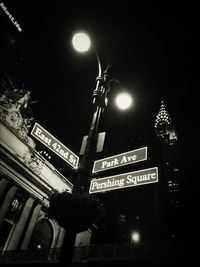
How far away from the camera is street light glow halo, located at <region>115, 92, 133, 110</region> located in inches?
299

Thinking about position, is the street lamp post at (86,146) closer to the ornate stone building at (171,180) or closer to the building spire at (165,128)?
the ornate stone building at (171,180)

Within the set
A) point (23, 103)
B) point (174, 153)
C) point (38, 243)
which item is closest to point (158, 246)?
point (38, 243)

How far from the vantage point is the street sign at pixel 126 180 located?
6.50 m

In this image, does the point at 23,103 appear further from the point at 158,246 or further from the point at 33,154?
the point at 158,246

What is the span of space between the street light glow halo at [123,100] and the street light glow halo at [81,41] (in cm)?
187

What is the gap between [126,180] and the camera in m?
6.72

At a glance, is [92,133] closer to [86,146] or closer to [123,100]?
[86,146]

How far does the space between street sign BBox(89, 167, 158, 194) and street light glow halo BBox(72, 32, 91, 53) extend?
4.09 meters

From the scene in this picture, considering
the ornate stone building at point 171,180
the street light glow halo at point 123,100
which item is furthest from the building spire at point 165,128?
the street light glow halo at point 123,100

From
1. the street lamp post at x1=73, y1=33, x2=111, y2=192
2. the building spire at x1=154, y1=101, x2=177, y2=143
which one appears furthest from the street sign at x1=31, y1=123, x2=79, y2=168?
the building spire at x1=154, y1=101, x2=177, y2=143

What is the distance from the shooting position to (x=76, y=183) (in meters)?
4.72

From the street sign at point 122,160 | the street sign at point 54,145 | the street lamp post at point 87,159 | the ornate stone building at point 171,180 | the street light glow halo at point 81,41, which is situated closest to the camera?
the street lamp post at point 87,159

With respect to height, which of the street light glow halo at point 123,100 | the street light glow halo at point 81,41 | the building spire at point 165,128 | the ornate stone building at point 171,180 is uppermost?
the building spire at point 165,128

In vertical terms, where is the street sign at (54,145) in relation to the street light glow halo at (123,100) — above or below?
below
